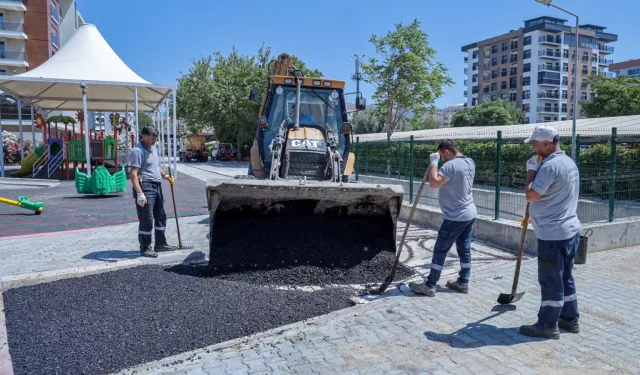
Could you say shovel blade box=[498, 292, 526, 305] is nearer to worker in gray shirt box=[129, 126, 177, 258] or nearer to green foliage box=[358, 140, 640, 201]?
green foliage box=[358, 140, 640, 201]

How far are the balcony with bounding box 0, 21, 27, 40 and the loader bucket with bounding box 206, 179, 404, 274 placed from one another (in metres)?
52.6

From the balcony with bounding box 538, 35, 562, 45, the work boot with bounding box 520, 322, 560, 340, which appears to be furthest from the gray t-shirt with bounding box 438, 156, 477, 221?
the balcony with bounding box 538, 35, 562, 45

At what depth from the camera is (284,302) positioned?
15.8 ft

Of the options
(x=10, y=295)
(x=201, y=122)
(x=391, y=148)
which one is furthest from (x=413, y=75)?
(x=10, y=295)

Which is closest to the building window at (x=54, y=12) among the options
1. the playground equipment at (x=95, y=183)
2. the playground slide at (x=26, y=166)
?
the playground slide at (x=26, y=166)

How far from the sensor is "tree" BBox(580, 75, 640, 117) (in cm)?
4228

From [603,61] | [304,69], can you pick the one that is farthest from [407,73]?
[603,61]

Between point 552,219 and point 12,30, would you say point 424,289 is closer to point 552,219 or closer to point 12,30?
point 552,219

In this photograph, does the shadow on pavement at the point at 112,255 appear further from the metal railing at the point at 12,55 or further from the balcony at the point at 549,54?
the balcony at the point at 549,54

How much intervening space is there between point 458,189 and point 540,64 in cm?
8268

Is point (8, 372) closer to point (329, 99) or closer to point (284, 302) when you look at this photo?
point (284, 302)

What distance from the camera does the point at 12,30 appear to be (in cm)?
4803

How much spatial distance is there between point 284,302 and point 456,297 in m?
1.82

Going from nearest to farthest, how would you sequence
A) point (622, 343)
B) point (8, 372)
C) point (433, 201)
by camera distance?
point (8, 372), point (622, 343), point (433, 201)
